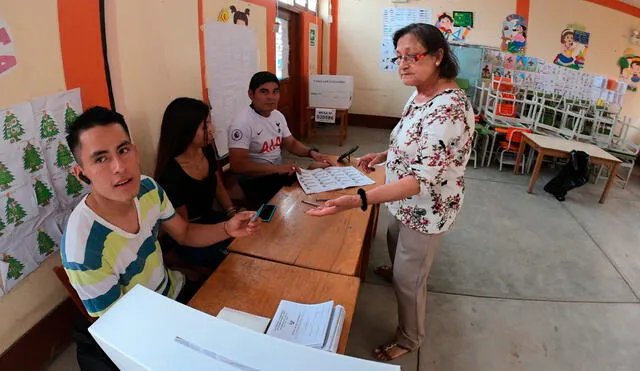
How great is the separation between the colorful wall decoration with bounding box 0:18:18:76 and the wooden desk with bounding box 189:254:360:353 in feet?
3.15

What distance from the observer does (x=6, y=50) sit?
3.80 feet

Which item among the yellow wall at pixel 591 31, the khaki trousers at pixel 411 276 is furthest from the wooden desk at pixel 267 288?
the yellow wall at pixel 591 31

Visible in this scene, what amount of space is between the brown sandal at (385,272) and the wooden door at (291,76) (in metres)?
2.99

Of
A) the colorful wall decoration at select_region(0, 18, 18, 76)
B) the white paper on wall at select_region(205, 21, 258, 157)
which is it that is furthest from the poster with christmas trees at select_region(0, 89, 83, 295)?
the white paper on wall at select_region(205, 21, 258, 157)

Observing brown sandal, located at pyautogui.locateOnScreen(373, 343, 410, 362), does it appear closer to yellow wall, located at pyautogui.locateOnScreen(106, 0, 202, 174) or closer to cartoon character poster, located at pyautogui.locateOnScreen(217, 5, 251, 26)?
yellow wall, located at pyautogui.locateOnScreen(106, 0, 202, 174)

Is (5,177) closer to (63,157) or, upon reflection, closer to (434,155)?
(63,157)

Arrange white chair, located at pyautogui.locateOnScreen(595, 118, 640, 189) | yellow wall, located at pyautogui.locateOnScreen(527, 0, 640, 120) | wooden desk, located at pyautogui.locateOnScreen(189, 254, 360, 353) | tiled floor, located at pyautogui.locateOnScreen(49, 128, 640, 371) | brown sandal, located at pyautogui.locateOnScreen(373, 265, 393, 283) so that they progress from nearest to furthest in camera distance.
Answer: wooden desk, located at pyautogui.locateOnScreen(189, 254, 360, 353), tiled floor, located at pyautogui.locateOnScreen(49, 128, 640, 371), brown sandal, located at pyautogui.locateOnScreen(373, 265, 393, 283), white chair, located at pyautogui.locateOnScreen(595, 118, 640, 189), yellow wall, located at pyautogui.locateOnScreen(527, 0, 640, 120)

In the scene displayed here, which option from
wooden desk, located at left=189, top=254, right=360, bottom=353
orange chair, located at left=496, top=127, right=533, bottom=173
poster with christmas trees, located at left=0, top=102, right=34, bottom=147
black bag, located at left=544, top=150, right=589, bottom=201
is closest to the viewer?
wooden desk, located at left=189, top=254, right=360, bottom=353

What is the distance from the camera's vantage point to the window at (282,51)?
4558 mm

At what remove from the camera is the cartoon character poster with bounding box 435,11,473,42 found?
5844 millimetres

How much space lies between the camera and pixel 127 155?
1.07m

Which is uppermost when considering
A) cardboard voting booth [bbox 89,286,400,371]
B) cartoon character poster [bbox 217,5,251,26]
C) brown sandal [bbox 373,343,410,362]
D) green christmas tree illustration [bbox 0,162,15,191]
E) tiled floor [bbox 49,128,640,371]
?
cartoon character poster [bbox 217,5,251,26]

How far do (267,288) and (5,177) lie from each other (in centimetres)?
95

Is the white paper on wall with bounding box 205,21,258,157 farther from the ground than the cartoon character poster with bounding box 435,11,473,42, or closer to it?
closer to it
